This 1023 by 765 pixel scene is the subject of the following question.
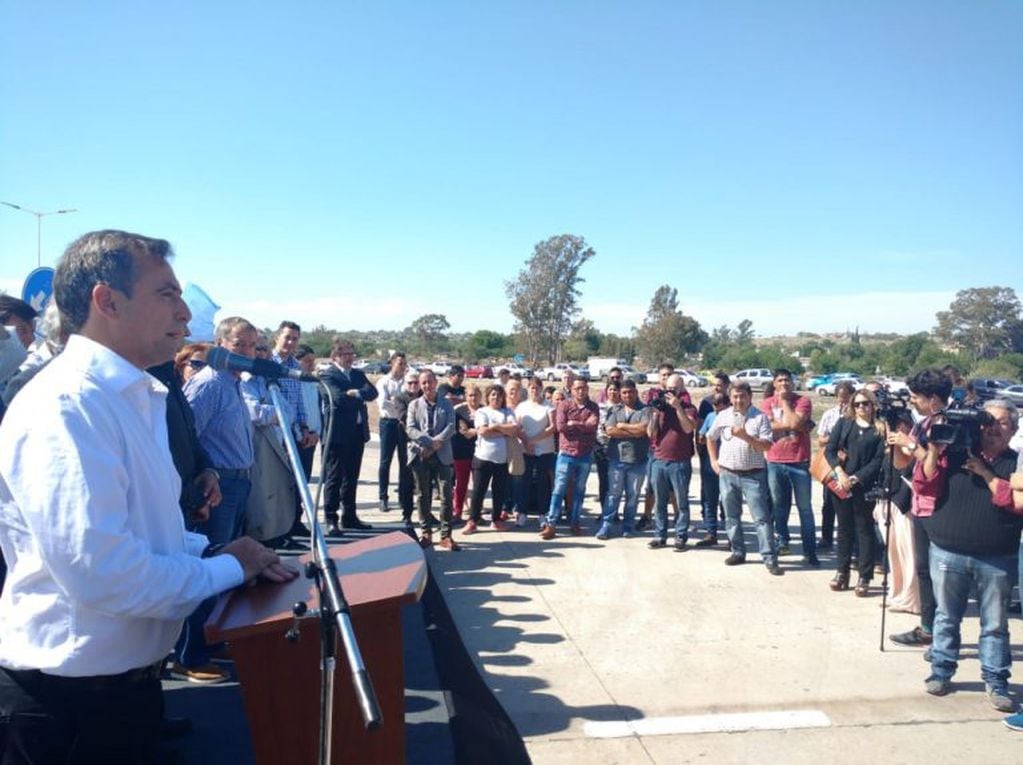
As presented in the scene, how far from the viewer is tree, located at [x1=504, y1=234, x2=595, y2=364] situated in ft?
210

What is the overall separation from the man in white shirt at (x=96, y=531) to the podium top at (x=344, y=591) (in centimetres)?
13

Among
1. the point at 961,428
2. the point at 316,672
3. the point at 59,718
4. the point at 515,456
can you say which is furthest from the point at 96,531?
the point at 515,456

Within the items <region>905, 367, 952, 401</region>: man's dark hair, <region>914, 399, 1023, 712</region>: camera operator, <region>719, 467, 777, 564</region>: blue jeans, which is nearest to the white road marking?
<region>914, 399, 1023, 712</region>: camera operator

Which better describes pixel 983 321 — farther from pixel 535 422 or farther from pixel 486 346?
pixel 535 422

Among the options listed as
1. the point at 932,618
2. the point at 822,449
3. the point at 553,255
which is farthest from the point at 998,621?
the point at 553,255

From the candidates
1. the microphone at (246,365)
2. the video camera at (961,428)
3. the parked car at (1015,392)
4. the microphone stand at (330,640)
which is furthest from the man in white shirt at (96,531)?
the parked car at (1015,392)

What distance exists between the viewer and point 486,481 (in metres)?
8.64

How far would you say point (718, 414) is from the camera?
784 cm

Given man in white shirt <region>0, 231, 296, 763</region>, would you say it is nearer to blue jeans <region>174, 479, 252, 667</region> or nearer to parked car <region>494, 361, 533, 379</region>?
blue jeans <region>174, 479, 252, 667</region>

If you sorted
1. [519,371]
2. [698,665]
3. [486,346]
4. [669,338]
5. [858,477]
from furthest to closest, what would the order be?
[486,346]
[669,338]
[519,371]
[858,477]
[698,665]

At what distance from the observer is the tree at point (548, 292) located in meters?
64.0

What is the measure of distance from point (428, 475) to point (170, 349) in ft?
19.4

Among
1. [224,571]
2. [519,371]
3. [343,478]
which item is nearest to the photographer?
[224,571]

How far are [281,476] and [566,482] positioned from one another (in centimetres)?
400
